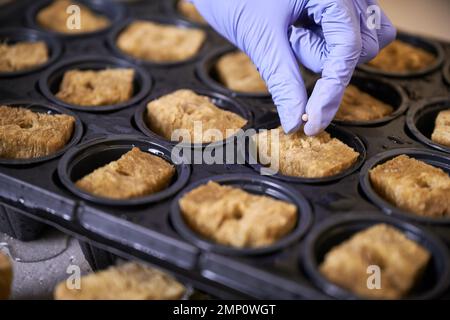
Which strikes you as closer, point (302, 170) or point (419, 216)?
point (419, 216)

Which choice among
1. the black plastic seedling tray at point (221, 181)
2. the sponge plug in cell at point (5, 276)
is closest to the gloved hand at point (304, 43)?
the black plastic seedling tray at point (221, 181)

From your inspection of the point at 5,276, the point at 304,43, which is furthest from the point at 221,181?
the point at 5,276

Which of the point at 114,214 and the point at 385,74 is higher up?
the point at 385,74

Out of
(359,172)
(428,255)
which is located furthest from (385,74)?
(428,255)

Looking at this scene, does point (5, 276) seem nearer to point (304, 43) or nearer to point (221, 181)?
point (221, 181)

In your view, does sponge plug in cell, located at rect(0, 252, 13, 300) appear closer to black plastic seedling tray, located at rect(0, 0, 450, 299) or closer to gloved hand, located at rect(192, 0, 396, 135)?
black plastic seedling tray, located at rect(0, 0, 450, 299)
